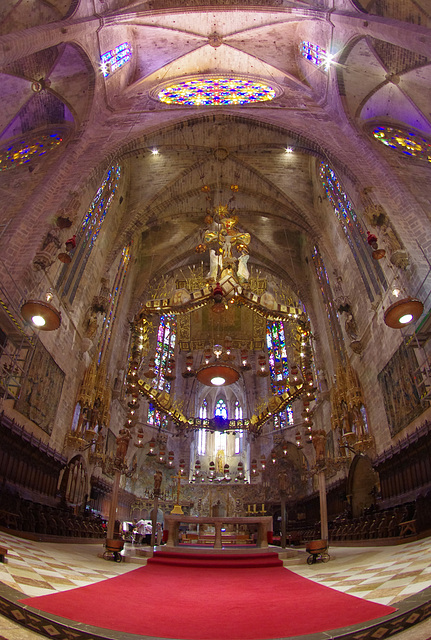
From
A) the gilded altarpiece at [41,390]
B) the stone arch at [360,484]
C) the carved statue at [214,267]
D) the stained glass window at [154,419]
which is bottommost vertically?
the stone arch at [360,484]

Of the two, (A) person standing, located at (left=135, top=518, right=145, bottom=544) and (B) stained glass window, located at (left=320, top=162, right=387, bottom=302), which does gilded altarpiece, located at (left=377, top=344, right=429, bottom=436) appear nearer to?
(B) stained glass window, located at (left=320, top=162, right=387, bottom=302)

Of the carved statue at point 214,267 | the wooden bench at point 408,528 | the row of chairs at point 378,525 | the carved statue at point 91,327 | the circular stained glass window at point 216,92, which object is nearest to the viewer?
the wooden bench at point 408,528

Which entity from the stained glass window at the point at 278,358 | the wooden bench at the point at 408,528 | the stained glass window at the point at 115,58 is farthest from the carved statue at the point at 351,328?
the stained glass window at the point at 115,58

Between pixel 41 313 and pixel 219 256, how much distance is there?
6.11 meters

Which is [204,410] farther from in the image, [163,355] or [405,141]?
[405,141]

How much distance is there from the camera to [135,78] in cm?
2069

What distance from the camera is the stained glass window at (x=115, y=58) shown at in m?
18.0

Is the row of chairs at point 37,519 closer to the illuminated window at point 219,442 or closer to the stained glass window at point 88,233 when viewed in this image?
the stained glass window at point 88,233

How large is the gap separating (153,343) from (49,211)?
14.7 m

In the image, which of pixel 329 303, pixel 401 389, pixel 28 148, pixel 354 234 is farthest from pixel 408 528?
pixel 28 148

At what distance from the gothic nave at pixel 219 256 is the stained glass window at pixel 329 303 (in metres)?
0.18

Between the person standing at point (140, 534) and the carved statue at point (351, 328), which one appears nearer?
the person standing at point (140, 534)

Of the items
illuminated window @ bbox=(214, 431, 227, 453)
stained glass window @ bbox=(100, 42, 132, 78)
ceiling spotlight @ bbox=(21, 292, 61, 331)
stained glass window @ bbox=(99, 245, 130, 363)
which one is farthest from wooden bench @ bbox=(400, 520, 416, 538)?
illuminated window @ bbox=(214, 431, 227, 453)

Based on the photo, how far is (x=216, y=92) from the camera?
829 inches
